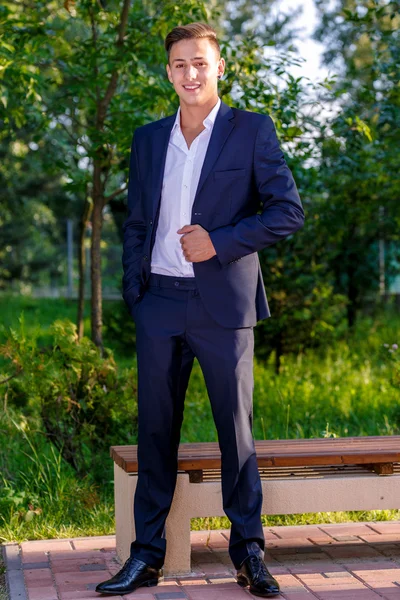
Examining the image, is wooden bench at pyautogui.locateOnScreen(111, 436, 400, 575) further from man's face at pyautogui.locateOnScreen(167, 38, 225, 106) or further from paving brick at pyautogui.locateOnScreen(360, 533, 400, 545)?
man's face at pyautogui.locateOnScreen(167, 38, 225, 106)

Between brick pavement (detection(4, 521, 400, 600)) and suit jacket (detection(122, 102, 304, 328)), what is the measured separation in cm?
106

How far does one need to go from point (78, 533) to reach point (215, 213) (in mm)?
1872

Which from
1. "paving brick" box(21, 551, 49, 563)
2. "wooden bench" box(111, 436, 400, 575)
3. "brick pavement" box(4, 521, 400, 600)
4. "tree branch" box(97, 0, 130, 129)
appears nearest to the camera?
"brick pavement" box(4, 521, 400, 600)

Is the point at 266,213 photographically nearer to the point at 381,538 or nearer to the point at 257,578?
the point at 257,578

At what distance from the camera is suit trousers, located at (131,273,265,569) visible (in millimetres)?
3633

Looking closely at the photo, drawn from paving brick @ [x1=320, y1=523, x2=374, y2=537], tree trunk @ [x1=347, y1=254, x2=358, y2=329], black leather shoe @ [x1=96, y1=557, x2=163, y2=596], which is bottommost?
paving brick @ [x1=320, y1=523, x2=374, y2=537]

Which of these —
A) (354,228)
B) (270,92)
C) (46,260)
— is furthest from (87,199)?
(46,260)

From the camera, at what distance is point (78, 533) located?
4.64m

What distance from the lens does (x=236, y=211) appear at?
12.0ft

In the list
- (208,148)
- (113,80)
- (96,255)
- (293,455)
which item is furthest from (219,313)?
(113,80)

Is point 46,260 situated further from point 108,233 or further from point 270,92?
point 270,92

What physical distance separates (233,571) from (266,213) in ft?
4.92

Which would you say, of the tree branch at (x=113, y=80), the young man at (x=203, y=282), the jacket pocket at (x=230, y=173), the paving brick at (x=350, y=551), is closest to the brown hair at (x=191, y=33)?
the young man at (x=203, y=282)

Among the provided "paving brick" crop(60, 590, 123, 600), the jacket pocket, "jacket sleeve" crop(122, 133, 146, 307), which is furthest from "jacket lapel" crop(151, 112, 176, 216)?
"paving brick" crop(60, 590, 123, 600)
